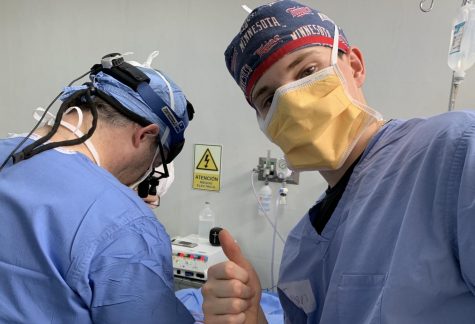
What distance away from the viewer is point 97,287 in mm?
799

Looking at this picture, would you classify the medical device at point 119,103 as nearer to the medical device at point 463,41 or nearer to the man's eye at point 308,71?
the man's eye at point 308,71

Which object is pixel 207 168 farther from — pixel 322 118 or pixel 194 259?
pixel 322 118

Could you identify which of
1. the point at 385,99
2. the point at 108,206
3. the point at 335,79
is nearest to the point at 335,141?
the point at 335,79

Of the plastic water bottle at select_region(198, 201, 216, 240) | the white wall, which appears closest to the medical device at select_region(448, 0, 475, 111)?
the white wall

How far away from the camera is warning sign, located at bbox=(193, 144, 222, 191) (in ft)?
8.36

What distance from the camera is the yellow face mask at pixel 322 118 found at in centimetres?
90

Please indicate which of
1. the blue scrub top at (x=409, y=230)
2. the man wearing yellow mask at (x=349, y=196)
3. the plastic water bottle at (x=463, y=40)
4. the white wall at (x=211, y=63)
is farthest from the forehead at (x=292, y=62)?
the white wall at (x=211, y=63)

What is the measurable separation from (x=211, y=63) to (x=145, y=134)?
4.65ft

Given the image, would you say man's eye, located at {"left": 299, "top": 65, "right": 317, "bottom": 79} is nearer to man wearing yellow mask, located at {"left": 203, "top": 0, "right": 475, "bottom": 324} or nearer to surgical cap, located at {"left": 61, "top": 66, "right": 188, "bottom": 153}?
man wearing yellow mask, located at {"left": 203, "top": 0, "right": 475, "bottom": 324}

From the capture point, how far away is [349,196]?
862 millimetres

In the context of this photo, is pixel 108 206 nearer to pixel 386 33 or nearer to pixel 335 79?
pixel 335 79

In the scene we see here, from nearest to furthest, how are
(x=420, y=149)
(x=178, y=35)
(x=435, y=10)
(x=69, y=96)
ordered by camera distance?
(x=420, y=149) → (x=69, y=96) → (x=435, y=10) → (x=178, y=35)

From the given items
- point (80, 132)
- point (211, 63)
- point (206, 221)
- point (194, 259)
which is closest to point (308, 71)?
point (80, 132)

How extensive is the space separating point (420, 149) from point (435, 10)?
5.60 feet
